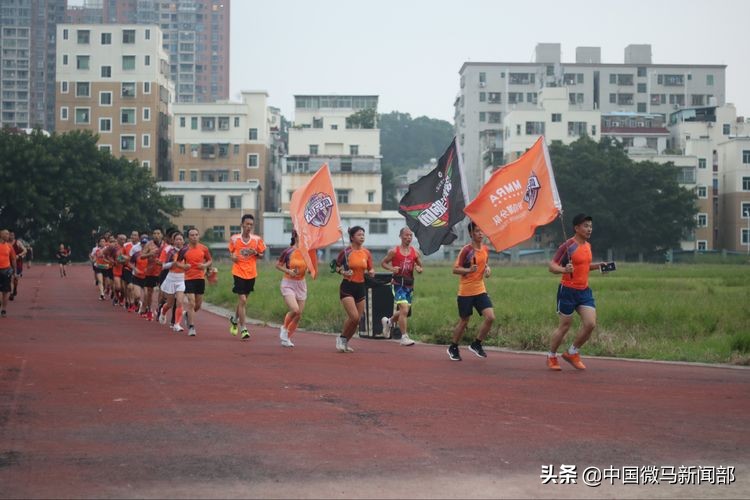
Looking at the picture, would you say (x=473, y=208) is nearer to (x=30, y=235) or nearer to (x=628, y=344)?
(x=628, y=344)

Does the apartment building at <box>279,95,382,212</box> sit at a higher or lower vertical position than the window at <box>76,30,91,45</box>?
lower

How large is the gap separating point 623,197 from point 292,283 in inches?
2771

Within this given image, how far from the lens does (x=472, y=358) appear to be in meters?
16.0

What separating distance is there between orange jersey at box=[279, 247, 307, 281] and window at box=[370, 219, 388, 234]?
76384mm

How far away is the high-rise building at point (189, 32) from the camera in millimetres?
191500

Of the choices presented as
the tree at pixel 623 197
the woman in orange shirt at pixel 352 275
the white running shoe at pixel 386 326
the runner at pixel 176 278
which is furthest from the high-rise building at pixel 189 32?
the woman in orange shirt at pixel 352 275

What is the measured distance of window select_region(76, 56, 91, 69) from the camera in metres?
100

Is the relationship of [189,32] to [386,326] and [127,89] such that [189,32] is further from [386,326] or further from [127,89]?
[386,326]

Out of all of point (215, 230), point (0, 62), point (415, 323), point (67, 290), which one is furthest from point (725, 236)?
point (0, 62)

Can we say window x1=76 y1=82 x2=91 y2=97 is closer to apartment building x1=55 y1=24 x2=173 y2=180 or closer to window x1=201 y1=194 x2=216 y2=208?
apartment building x1=55 y1=24 x2=173 y2=180

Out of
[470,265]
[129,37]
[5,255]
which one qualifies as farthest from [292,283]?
[129,37]

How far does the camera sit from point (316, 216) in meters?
17.4

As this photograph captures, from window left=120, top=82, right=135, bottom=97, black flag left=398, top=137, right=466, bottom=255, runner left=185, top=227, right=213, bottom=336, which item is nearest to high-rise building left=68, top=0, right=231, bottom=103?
window left=120, top=82, right=135, bottom=97

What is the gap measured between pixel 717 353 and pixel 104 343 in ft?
30.1
